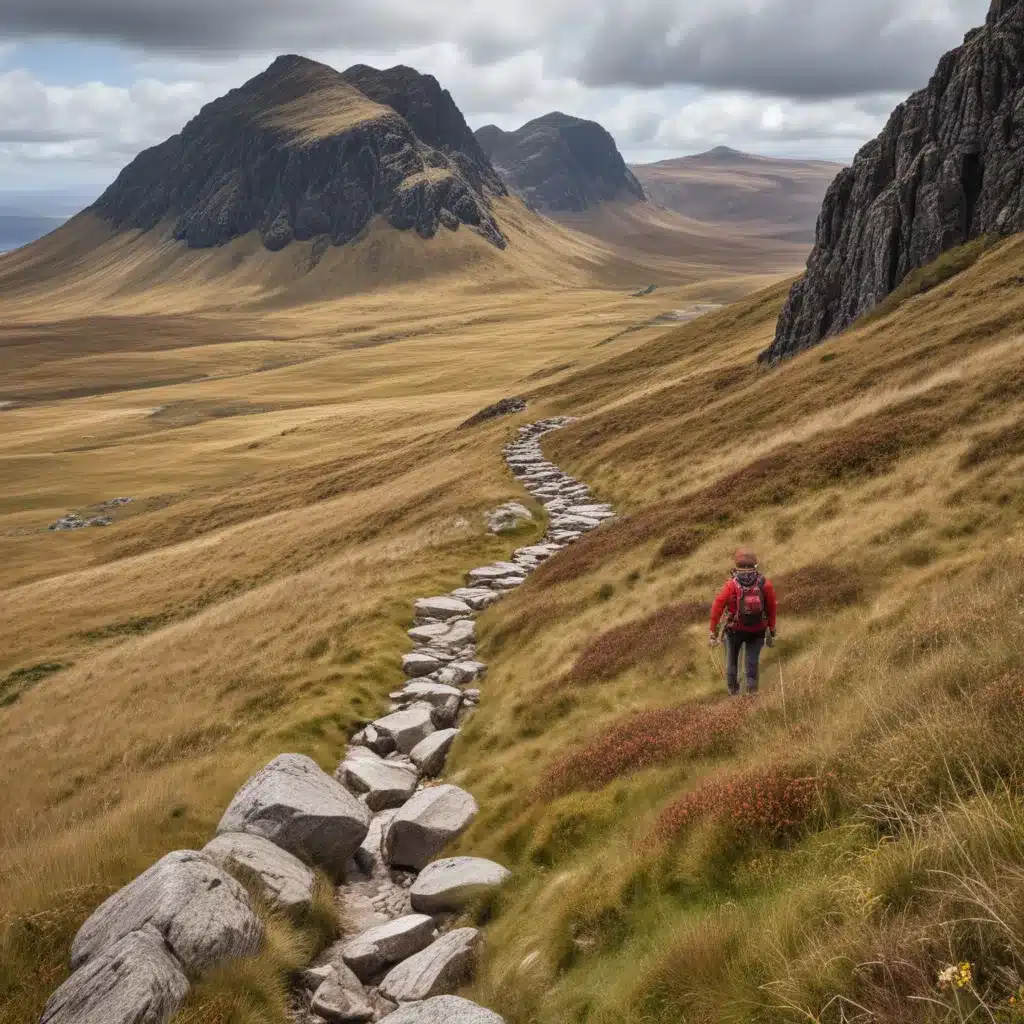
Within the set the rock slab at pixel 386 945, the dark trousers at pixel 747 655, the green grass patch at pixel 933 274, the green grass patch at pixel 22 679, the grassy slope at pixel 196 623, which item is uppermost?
the green grass patch at pixel 933 274

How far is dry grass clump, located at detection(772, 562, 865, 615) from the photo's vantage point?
1609cm

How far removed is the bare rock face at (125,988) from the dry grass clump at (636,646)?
1014 centimetres

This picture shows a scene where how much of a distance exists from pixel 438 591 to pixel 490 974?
1966 cm

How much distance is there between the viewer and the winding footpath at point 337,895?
8.63 metres

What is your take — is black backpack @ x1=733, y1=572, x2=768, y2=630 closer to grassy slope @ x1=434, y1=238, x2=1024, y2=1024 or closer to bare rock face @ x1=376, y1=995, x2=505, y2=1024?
grassy slope @ x1=434, y1=238, x2=1024, y2=1024

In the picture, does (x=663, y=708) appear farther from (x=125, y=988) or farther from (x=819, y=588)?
(x=125, y=988)

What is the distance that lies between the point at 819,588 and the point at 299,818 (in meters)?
11.0

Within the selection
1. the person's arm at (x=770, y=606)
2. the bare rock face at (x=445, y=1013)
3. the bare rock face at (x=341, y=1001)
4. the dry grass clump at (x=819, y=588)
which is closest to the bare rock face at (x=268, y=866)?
the bare rock face at (x=341, y=1001)

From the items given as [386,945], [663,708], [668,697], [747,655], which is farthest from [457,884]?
[747,655]

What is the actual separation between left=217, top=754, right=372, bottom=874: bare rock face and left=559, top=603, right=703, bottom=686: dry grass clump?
225 inches

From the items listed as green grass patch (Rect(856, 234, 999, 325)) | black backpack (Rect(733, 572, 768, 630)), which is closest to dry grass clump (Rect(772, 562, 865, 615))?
black backpack (Rect(733, 572, 768, 630))

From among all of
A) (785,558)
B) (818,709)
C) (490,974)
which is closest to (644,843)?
(490,974)

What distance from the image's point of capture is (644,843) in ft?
30.8

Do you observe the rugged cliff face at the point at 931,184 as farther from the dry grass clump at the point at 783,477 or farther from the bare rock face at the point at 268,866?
the bare rock face at the point at 268,866
